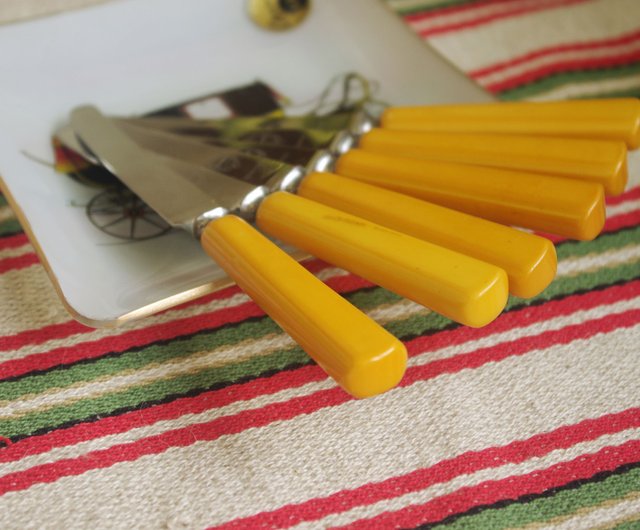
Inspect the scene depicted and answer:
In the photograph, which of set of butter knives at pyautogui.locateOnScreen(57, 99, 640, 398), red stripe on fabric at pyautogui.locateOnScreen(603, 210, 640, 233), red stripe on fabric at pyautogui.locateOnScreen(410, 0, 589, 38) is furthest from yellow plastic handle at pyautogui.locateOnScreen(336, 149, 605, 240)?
red stripe on fabric at pyautogui.locateOnScreen(410, 0, 589, 38)

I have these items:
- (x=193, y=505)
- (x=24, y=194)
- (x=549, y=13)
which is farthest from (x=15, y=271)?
(x=549, y=13)

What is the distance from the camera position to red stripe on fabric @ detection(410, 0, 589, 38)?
50 centimetres

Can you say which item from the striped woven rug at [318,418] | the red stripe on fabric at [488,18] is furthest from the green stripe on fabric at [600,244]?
the red stripe on fabric at [488,18]

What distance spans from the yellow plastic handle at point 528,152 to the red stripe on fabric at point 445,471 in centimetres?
9

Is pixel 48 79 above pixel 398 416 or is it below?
above

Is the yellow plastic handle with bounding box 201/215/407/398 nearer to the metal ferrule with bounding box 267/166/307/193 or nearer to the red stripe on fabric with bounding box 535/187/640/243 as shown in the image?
the metal ferrule with bounding box 267/166/307/193

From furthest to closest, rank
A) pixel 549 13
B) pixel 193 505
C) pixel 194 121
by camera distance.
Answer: pixel 549 13 < pixel 194 121 < pixel 193 505

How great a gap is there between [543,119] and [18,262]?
24cm

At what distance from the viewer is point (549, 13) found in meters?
0.51

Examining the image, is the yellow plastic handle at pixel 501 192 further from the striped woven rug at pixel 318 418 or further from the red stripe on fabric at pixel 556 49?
the red stripe on fabric at pixel 556 49

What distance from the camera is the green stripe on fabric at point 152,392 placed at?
0.94 feet

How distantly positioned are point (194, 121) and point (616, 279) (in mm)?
224

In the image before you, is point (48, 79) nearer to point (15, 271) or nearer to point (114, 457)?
point (15, 271)

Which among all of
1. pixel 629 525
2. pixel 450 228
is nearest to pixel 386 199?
pixel 450 228
